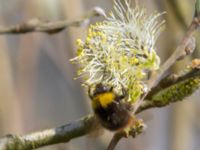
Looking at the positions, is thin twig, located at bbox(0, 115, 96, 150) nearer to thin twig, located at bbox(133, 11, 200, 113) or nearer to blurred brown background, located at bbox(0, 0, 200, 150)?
blurred brown background, located at bbox(0, 0, 200, 150)

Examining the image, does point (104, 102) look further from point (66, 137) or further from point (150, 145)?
point (150, 145)

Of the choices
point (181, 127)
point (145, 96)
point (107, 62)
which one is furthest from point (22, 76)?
point (145, 96)

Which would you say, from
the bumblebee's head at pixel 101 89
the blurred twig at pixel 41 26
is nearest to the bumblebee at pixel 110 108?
the bumblebee's head at pixel 101 89

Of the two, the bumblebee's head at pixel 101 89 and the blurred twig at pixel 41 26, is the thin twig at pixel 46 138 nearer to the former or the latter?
the bumblebee's head at pixel 101 89

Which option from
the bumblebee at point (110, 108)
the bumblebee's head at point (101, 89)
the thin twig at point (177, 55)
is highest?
the thin twig at point (177, 55)

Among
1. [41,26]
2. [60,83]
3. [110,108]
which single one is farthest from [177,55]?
[60,83]

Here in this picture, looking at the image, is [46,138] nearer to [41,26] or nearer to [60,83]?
[41,26]

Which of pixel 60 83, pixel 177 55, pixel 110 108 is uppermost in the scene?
pixel 177 55
